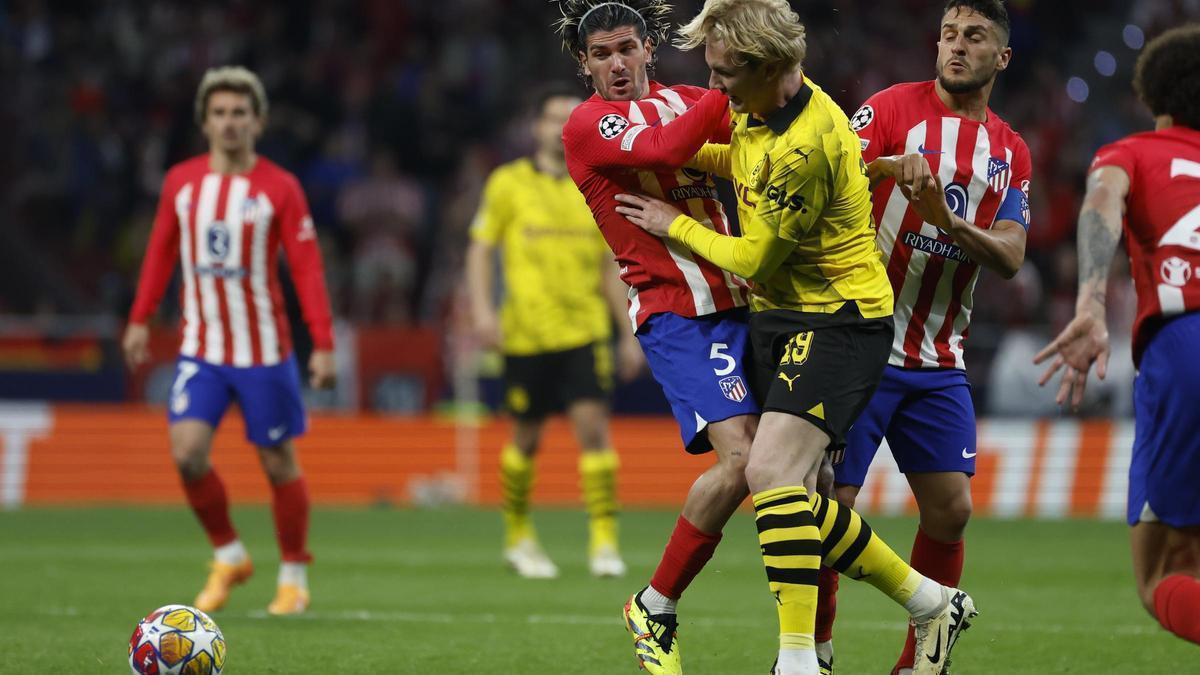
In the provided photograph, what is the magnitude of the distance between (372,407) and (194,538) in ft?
11.7

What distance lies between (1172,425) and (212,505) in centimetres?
478

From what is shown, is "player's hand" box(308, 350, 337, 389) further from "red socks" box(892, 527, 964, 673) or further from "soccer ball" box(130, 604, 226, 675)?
"red socks" box(892, 527, 964, 673)

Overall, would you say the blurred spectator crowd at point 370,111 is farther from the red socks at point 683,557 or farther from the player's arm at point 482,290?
the red socks at point 683,557

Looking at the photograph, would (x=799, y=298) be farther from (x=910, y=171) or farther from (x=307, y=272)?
(x=307, y=272)

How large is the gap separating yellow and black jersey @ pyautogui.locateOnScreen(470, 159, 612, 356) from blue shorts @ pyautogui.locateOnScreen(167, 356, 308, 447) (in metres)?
2.35

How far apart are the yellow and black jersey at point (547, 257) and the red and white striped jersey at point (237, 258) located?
2.11 metres

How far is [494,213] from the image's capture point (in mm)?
10141

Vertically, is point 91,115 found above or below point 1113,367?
above

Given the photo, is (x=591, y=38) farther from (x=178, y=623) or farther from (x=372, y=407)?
(x=372, y=407)

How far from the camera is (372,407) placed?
15414 mm

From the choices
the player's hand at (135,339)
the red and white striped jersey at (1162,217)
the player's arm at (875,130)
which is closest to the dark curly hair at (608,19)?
the player's arm at (875,130)

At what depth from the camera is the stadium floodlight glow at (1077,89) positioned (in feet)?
64.2

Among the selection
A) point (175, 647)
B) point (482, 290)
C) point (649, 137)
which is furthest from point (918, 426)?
point (482, 290)

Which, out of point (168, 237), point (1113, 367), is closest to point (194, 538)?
point (168, 237)
